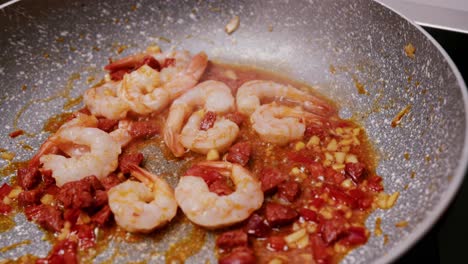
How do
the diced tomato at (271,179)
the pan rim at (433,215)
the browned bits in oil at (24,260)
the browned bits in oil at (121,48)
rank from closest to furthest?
the pan rim at (433,215) → the browned bits in oil at (24,260) → the diced tomato at (271,179) → the browned bits in oil at (121,48)

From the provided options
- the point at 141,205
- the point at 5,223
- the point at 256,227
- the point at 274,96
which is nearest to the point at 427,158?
the point at 256,227

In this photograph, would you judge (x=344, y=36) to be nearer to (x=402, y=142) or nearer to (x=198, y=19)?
(x=402, y=142)

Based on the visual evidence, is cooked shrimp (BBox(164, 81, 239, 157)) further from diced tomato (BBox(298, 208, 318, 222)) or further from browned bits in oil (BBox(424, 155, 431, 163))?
browned bits in oil (BBox(424, 155, 431, 163))

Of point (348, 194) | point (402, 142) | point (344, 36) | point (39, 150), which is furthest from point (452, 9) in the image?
point (39, 150)

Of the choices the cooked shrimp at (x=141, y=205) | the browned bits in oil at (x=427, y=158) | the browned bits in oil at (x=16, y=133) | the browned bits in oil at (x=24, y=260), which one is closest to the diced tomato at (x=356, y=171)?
the browned bits in oil at (x=427, y=158)

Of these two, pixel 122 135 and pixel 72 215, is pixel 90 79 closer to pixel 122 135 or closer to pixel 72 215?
pixel 122 135

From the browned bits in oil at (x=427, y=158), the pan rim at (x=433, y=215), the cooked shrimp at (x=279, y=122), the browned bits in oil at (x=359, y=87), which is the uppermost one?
the pan rim at (x=433, y=215)

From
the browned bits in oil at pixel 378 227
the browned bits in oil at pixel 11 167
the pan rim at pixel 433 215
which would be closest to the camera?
the pan rim at pixel 433 215

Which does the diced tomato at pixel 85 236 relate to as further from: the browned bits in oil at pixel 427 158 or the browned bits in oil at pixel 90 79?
the browned bits in oil at pixel 427 158
